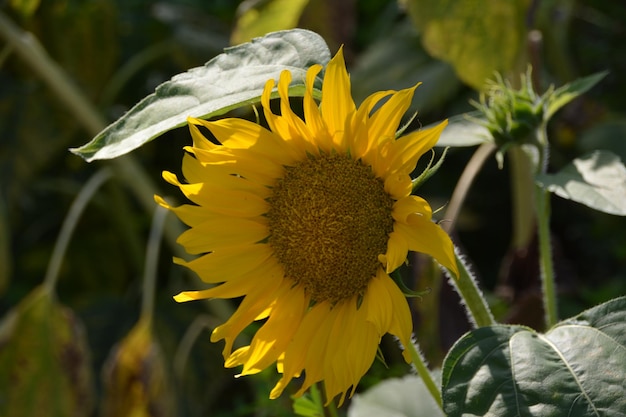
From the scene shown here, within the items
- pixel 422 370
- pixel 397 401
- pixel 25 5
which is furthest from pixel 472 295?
pixel 25 5

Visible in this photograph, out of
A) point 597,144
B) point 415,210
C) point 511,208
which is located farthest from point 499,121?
point 511,208

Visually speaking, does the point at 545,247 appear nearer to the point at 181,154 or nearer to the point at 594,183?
the point at 594,183

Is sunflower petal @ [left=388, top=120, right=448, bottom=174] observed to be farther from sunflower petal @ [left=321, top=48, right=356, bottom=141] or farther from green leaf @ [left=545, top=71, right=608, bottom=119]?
green leaf @ [left=545, top=71, right=608, bottom=119]

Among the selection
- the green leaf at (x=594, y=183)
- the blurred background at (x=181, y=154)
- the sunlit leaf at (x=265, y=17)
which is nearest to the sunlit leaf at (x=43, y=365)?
the blurred background at (x=181, y=154)

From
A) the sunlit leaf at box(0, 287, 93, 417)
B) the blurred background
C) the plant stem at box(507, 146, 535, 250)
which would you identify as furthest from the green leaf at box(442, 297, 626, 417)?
the sunlit leaf at box(0, 287, 93, 417)

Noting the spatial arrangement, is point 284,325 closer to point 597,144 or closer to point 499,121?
point 499,121

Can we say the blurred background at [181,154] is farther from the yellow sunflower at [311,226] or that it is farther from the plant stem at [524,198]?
the yellow sunflower at [311,226]
